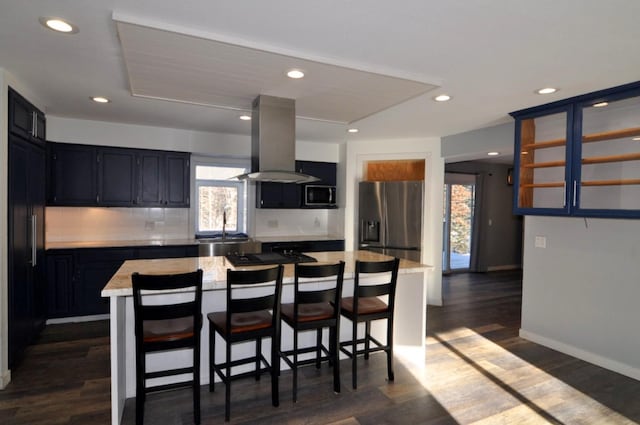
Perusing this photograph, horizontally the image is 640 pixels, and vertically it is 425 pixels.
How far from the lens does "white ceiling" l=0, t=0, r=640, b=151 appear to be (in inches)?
71.7

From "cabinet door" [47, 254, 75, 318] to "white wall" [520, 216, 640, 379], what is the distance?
5.15 meters

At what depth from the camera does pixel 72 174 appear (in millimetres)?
4352

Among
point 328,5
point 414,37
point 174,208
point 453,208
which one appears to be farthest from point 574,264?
point 174,208

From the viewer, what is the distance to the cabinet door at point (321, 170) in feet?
18.4

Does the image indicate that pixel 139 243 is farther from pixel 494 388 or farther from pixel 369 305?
pixel 494 388

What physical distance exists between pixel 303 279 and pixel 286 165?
1.05 meters

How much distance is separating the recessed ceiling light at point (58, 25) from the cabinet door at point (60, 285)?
2871 millimetres

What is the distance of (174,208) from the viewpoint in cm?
509

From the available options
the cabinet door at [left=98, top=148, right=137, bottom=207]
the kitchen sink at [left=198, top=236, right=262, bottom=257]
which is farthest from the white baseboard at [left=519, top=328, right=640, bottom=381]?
the cabinet door at [left=98, top=148, right=137, bottom=207]

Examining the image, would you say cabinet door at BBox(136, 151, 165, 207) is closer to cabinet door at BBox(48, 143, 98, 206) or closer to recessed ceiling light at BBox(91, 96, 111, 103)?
cabinet door at BBox(48, 143, 98, 206)

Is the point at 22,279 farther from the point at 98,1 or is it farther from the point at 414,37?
the point at 414,37

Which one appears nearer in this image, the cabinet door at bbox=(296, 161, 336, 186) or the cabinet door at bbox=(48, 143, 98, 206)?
the cabinet door at bbox=(48, 143, 98, 206)

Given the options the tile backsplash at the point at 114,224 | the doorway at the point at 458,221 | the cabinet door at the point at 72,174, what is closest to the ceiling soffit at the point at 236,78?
the cabinet door at the point at 72,174

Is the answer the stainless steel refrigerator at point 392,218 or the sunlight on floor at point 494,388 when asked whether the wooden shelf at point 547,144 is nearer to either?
the stainless steel refrigerator at point 392,218
